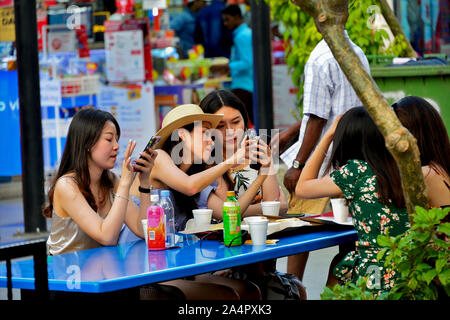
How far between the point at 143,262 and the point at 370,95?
1343 mm

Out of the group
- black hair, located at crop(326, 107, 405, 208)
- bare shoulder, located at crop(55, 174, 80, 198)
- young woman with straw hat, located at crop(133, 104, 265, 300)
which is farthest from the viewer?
young woman with straw hat, located at crop(133, 104, 265, 300)

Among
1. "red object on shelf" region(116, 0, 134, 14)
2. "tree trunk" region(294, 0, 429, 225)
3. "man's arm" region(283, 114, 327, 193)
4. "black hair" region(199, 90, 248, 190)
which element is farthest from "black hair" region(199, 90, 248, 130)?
"red object on shelf" region(116, 0, 134, 14)

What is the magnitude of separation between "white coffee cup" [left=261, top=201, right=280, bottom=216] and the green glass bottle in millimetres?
682

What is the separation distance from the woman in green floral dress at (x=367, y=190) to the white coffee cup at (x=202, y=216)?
0.62 metres

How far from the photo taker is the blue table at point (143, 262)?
321 centimetres

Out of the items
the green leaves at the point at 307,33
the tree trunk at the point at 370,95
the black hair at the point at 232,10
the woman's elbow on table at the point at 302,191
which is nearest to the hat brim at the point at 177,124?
the woman's elbow on table at the point at 302,191

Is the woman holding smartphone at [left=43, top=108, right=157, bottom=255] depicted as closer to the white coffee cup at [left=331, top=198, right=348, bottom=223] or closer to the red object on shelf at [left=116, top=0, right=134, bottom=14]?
the white coffee cup at [left=331, top=198, right=348, bottom=223]

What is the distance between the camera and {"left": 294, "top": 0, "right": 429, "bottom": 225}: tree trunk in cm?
259

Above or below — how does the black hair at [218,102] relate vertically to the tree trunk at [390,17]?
below

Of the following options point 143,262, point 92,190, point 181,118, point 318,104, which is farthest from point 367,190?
point 318,104

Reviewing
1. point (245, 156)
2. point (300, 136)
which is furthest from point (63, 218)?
point (300, 136)

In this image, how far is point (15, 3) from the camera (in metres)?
7.71

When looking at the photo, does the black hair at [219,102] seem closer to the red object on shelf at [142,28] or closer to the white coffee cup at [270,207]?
the white coffee cup at [270,207]

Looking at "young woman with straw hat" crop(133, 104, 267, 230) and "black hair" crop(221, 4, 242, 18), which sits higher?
"black hair" crop(221, 4, 242, 18)
